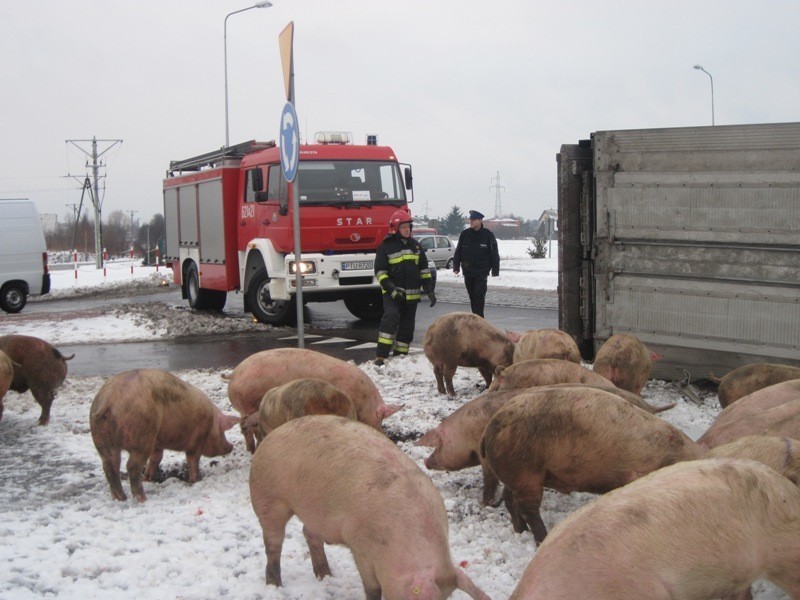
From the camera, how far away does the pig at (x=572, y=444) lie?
4.46 metres

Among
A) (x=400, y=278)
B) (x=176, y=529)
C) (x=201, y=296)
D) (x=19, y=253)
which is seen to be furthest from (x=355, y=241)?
(x=19, y=253)

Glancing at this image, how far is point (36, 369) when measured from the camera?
790 centimetres

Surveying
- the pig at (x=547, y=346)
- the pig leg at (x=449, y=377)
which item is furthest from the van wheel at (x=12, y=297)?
the pig at (x=547, y=346)

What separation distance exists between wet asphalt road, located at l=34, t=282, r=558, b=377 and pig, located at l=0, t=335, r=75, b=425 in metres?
2.70

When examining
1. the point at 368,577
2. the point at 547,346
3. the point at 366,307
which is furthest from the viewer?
the point at 366,307

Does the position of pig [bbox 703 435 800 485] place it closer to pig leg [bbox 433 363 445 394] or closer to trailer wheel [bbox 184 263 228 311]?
pig leg [bbox 433 363 445 394]

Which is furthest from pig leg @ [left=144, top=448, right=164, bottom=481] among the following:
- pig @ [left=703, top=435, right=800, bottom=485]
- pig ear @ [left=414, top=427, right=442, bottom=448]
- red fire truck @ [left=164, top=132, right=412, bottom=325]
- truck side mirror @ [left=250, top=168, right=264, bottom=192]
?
truck side mirror @ [left=250, top=168, right=264, bottom=192]

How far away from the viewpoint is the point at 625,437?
448cm

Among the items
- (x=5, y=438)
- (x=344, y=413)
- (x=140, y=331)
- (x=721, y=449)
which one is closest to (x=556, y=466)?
(x=721, y=449)

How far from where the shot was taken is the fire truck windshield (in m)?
14.2

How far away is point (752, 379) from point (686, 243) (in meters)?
1.90

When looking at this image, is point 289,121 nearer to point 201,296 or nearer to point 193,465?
point 193,465

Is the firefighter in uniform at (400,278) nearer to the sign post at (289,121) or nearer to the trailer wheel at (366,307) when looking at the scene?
the sign post at (289,121)

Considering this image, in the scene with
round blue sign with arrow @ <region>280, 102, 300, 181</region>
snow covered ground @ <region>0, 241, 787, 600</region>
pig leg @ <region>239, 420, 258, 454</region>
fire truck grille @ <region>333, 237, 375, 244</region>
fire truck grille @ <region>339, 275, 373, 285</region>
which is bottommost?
snow covered ground @ <region>0, 241, 787, 600</region>
